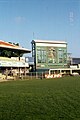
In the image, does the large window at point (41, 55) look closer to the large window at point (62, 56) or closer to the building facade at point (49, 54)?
the building facade at point (49, 54)

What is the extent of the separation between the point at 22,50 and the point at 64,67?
18.3m

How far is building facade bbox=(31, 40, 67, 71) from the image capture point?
5959cm

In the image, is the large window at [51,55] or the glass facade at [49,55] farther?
the large window at [51,55]

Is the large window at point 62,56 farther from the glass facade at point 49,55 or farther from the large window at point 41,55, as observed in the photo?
the large window at point 41,55

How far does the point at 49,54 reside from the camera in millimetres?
61062

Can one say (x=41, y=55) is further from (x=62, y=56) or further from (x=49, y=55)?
(x=62, y=56)

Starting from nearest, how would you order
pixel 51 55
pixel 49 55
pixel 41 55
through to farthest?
pixel 41 55, pixel 49 55, pixel 51 55

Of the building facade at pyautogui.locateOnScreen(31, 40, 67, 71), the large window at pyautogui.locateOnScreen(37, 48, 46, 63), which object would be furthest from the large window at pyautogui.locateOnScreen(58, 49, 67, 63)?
the large window at pyautogui.locateOnScreen(37, 48, 46, 63)

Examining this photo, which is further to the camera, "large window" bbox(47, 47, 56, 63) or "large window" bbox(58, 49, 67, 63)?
"large window" bbox(58, 49, 67, 63)

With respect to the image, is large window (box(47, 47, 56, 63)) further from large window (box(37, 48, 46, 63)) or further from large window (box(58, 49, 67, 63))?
large window (box(58, 49, 67, 63))

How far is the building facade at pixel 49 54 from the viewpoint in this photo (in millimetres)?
59594

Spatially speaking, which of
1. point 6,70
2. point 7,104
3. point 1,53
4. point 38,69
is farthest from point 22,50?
point 7,104

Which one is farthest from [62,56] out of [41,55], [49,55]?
[41,55]

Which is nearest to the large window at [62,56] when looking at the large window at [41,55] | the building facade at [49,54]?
the building facade at [49,54]
